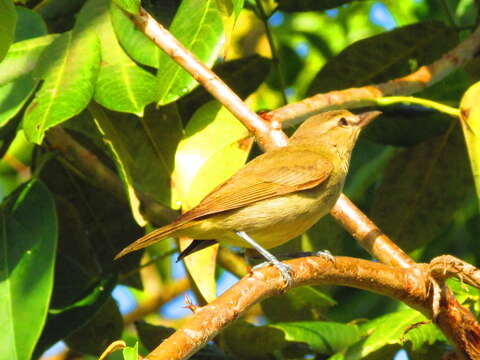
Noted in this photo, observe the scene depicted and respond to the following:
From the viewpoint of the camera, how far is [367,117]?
389cm

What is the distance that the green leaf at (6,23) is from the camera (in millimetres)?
2977

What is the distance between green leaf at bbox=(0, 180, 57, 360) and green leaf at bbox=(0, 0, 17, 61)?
744 millimetres

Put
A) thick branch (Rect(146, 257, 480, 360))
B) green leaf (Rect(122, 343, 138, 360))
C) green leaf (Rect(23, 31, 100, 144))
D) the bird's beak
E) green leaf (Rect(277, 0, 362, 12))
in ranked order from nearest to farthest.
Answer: green leaf (Rect(122, 343, 138, 360)), thick branch (Rect(146, 257, 480, 360)), green leaf (Rect(23, 31, 100, 144)), the bird's beak, green leaf (Rect(277, 0, 362, 12))

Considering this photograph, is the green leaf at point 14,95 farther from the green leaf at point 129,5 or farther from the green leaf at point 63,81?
the green leaf at point 129,5

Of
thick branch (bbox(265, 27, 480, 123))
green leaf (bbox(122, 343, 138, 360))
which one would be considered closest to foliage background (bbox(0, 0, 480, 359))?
thick branch (bbox(265, 27, 480, 123))

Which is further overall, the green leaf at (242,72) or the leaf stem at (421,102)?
the green leaf at (242,72)

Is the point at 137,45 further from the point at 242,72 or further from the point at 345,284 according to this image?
the point at 345,284

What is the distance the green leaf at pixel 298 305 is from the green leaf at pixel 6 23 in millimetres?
1423

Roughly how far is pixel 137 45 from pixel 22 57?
0.44m

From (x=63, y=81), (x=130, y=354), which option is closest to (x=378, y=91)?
(x=63, y=81)

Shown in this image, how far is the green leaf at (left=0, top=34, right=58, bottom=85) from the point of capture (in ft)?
10.9

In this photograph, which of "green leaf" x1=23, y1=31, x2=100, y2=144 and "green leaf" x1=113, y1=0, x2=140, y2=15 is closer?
"green leaf" x1=113, y1=0, x2=140, y2=15

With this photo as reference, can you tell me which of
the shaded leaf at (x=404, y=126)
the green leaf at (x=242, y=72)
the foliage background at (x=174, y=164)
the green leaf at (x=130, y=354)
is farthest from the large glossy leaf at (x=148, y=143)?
the green leaf at (x=130, y=354)

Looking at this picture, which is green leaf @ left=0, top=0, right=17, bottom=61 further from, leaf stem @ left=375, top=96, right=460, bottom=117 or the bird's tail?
leaf stem @ left=375, top=96, right=460, bottom=117
